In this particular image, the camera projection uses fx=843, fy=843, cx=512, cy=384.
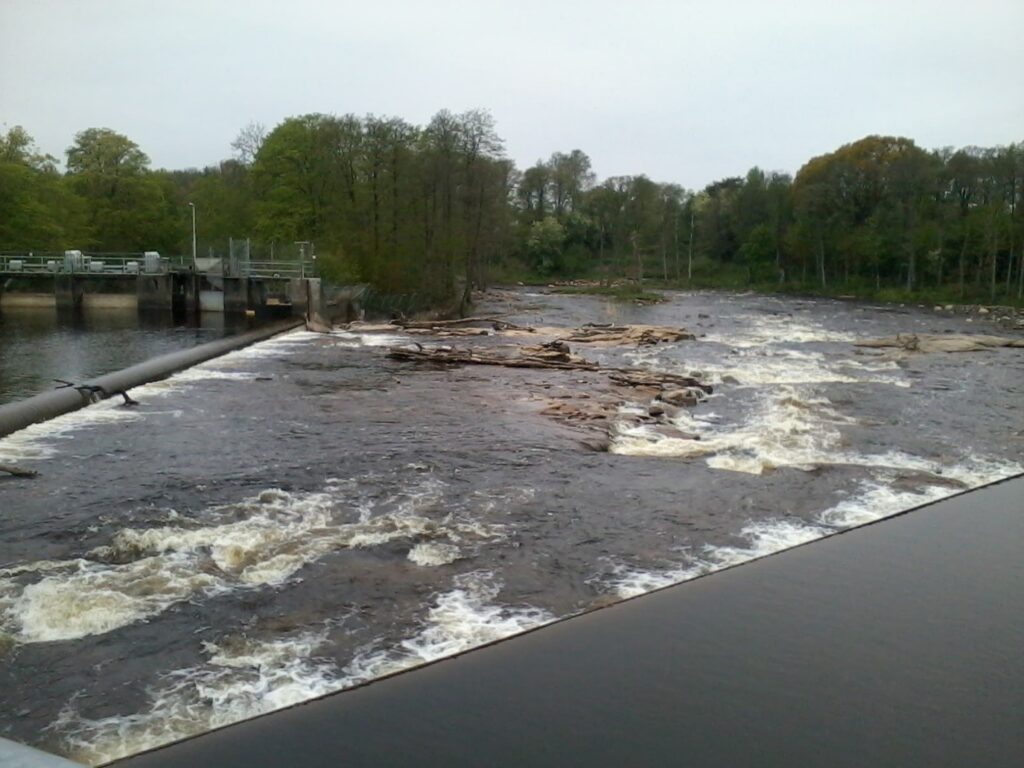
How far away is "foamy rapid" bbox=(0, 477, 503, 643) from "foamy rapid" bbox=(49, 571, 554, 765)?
1166 mm

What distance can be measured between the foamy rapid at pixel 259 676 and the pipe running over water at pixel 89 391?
9299 millimetres

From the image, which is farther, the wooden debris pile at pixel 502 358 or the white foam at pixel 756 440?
the wooden debris pile at pixel 502 358

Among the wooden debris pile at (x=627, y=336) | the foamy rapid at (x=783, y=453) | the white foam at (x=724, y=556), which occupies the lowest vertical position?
the white foam at (x=724, y=556)

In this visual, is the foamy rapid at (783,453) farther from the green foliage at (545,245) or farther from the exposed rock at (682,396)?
the green foliage at (545,245)

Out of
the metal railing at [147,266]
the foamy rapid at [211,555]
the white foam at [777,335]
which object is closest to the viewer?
the foamy rapid at [211,555]

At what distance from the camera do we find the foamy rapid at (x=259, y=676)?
5285 millimetres

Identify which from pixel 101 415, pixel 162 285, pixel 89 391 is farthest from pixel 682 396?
pixel 162 285

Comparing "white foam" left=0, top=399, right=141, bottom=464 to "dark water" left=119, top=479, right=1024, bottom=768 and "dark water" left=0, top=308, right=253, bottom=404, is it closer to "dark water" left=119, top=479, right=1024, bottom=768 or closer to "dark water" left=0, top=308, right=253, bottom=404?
"dark water" left=0, top=308, right=253, bottom=404

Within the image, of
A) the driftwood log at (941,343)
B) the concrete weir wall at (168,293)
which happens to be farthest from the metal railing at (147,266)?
the driftwood log at (941,343)

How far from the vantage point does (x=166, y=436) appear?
44.9ft

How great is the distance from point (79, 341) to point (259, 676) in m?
26.7

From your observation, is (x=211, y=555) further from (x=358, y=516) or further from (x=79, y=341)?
(x=79, y=341)

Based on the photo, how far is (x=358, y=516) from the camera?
31.8 ft

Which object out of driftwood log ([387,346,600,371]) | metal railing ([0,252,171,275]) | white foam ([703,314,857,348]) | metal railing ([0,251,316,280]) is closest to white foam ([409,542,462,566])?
driftwood log ([387,346,600,371])
